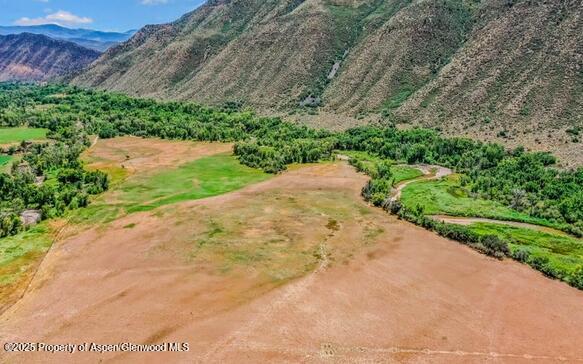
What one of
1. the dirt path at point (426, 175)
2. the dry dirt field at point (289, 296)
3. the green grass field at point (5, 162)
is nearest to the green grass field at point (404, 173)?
the dirt path at point (426, 175)

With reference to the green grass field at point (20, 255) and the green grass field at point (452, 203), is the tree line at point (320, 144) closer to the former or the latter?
the green grass field at point (452, 203)

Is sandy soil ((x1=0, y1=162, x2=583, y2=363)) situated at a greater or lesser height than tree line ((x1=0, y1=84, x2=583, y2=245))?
lesser

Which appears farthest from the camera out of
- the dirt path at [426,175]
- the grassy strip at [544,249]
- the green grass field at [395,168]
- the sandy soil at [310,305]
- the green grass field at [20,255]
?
the green grass field at [395,168]

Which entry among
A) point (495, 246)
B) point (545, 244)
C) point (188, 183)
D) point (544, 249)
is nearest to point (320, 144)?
point (188, 183)

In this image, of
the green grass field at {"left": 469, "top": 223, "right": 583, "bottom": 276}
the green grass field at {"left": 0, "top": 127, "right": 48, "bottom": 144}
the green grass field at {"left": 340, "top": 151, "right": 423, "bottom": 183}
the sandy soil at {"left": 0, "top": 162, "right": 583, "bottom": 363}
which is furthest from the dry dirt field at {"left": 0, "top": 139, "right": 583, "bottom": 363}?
the green grass field at {"left": 0, "top": 127, "right": 48, "bottom": 144}

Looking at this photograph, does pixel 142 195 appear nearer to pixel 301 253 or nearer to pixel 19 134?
pixel 301 253

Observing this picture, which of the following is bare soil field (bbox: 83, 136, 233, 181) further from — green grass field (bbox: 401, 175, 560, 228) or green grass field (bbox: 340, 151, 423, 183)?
green grass field (bbox: 401, 175, 560, 228)

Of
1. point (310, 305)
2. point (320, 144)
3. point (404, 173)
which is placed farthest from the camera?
point (320, 144)
